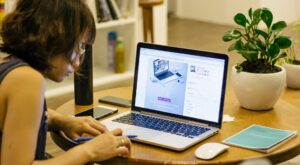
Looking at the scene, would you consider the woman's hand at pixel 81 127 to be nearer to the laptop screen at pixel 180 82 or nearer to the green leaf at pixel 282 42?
the laptop screen at pixel 180 82

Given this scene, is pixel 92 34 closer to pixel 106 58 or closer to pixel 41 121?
pixel 41 121

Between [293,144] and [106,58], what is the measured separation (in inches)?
110

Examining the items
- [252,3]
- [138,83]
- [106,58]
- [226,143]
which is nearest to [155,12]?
[106,58]

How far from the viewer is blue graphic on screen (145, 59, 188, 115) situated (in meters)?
1.81

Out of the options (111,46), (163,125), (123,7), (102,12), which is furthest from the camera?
(111,46)

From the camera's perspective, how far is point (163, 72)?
6.07 feet

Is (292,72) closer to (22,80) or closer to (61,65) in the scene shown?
(61,65)

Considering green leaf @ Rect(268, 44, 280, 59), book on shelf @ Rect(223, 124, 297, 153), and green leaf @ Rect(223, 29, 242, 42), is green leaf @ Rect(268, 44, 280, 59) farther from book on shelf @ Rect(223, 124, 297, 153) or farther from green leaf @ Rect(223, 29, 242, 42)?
book on shelf @ Rect(223, 124, 297, 153)

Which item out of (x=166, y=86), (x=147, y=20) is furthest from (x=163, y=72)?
(x=147, y=20)

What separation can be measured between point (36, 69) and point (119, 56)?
2683mm

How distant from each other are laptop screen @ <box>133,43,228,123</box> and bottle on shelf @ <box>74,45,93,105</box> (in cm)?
21

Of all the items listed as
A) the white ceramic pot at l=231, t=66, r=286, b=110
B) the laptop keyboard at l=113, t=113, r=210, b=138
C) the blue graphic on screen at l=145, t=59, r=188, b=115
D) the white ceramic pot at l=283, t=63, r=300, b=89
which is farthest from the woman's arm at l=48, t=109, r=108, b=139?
the white ceramic pot at l=283, t=63, r=300, b=89

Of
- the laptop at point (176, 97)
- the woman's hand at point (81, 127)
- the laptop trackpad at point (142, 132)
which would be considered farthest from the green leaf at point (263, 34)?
the woman's hand at point (81, 127)

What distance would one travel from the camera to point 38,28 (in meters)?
1.43
